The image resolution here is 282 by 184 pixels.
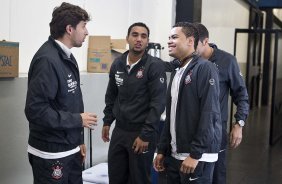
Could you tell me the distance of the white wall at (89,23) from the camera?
10.4ft

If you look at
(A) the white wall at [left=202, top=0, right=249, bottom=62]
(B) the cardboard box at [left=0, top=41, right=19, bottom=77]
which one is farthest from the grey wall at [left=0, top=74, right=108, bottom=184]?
(A) the white wall at [left=202, top=0, right=249, bottom=62]

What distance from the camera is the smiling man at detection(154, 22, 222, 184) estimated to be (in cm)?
207

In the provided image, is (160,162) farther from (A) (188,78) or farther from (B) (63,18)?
(B) (63,18)

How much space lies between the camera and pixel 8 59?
2711 millimetres

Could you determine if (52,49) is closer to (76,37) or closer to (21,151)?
(76,37)

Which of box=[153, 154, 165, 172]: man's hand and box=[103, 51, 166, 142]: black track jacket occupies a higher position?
box=[103, 51, 166, 142]: black track jacket

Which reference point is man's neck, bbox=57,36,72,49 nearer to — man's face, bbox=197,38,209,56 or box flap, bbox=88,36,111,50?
man's face, bbox=197,38,209,56

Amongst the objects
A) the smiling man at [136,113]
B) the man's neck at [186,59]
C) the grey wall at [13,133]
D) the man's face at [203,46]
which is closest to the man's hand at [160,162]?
the smiling man at [136,113]

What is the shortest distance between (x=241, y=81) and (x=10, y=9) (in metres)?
1.86

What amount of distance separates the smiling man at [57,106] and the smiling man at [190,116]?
1.53 ft

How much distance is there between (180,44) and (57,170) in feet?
3.15

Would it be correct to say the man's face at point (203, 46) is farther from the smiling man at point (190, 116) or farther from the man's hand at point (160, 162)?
the man's hand at point (160, 162)

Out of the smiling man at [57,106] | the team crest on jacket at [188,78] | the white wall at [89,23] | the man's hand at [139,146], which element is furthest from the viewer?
the white wall at [89,23]

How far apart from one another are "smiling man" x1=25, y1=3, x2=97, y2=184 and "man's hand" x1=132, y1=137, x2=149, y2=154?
60 cm
